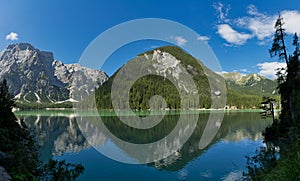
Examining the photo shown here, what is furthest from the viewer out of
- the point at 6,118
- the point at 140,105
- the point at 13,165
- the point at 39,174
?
the point at 140,105

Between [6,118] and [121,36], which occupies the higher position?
[121,36]

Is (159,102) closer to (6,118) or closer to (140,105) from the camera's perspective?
(140,105)

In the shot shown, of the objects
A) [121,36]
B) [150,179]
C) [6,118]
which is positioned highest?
[121,36]

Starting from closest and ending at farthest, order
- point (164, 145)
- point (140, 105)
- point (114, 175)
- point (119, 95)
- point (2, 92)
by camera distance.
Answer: point (114, 175) → point (2, 92) → point (164, 145) → point (140, 105) → point (119, 95)

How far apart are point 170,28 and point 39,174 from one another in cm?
1331

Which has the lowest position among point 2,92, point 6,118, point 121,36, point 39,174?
point 39,174

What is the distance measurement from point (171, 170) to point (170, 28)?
1212 cm

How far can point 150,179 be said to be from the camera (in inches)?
693

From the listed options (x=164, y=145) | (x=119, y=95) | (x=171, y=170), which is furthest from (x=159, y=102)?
(x=171, y=170)

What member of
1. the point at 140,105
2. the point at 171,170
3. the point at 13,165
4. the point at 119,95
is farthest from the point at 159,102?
the point at 13,165

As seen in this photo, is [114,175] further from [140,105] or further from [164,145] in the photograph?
[140,105]

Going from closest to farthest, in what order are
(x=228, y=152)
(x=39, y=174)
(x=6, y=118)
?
1. (x=39, y=174)
2. (x=6, y=118)
3. (x=228, y=152)

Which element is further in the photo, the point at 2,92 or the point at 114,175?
the point at 2,92

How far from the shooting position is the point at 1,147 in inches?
430
